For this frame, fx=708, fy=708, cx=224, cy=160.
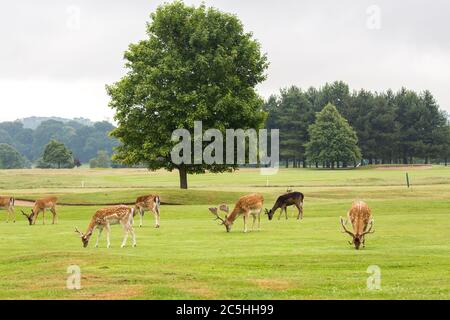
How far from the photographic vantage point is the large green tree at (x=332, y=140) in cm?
15162

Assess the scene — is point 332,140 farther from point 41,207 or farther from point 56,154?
point 41,207

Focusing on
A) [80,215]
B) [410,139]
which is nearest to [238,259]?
[80,215]

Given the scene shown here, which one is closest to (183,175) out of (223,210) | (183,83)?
(183,83)

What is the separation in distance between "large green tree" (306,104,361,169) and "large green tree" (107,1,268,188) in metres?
86.8

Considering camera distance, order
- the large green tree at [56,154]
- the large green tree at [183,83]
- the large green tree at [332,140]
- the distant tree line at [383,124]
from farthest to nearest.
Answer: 1. the large green tree at [56,154]
2. the distant tree line at [383,124]
3. the large green tree at [332,140]
4. the large green tree at [183,83]

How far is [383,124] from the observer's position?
167 m

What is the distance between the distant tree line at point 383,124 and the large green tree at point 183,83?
9275cm

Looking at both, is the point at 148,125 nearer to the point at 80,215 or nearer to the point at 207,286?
the point at 80,215

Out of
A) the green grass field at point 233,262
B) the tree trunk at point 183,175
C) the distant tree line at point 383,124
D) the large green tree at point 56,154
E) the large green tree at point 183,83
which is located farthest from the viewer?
the large green tree at point 56,154

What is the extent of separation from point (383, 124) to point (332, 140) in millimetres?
20927

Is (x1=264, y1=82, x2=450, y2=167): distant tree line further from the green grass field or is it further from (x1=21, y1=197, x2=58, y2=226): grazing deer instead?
the green grass field

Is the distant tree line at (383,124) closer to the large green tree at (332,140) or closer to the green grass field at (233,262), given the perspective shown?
the large green tree at (332,140)

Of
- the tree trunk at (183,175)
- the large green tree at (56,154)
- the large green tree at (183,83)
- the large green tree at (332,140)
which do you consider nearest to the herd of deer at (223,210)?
the large green tree at (183,83)
